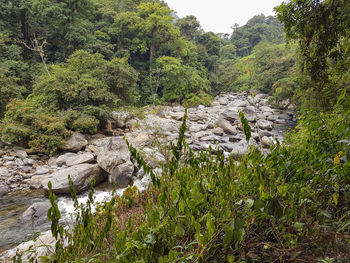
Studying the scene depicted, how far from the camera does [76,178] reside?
588 cm

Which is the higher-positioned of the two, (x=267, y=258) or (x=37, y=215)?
(x=267, y=258)

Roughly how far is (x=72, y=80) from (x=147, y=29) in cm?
1012

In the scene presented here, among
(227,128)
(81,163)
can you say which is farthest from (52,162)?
(227,128)

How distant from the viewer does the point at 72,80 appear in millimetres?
11133

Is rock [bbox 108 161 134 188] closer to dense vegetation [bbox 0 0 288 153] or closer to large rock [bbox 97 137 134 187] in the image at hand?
large rock [bbox 97 137 134 187]

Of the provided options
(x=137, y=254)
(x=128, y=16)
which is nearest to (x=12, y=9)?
(x=128, y=16)

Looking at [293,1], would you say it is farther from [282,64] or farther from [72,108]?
[282,64]

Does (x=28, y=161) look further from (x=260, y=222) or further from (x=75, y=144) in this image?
(x=260, y=222)

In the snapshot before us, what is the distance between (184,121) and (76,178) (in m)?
5.61

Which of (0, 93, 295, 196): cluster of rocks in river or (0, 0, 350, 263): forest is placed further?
(0, 93, 295, 196): cluster of rocks in river

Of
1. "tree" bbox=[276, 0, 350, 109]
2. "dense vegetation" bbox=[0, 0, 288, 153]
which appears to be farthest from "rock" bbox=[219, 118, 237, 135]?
"tree" bbox=[276, 0, 350, 109]

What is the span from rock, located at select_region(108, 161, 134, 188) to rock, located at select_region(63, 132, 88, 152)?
3.52 meters

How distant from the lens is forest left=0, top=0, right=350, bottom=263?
3.04ft

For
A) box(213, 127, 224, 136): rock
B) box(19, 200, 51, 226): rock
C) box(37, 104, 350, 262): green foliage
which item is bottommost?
box(19, 200, 51, 226): rock
